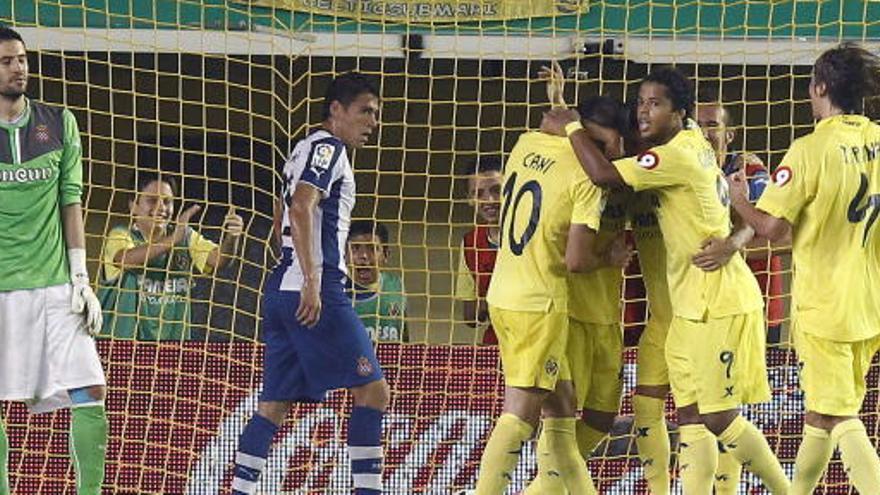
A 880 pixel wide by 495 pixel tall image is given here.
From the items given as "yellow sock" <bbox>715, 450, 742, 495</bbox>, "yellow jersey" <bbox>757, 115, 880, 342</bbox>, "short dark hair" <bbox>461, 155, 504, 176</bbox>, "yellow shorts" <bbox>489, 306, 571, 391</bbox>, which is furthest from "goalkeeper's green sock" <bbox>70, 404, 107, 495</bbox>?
"short dark hair" <bbox>461, 155, 504, 176</bbox>

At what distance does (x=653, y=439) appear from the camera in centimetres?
1072

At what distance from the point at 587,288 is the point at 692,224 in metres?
0.64

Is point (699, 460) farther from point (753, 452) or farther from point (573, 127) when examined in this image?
point (573, 127)

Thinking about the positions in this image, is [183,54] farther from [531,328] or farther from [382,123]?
[531,328]

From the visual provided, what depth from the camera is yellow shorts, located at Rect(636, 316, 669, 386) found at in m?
10.6

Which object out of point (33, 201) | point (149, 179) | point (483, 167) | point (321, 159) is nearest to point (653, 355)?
point (321, 159)

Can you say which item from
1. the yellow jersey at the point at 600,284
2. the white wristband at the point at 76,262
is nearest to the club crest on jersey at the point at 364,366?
the yellow jersey at the point at 600,284

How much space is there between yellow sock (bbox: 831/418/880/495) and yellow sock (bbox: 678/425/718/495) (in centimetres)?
72

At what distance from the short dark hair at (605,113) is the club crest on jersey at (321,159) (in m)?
1.19

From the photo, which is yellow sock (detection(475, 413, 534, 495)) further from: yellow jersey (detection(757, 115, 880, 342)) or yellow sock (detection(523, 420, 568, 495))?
yellow jersey (detection(757, 115, 880, 342))

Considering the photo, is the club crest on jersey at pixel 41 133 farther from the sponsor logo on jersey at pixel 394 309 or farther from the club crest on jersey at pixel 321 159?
the sponsor logo on jersey at pixel 394 309

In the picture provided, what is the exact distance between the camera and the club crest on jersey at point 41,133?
9.95 metres

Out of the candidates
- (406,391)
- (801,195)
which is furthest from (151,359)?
(801,195)

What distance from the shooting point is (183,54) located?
44.8 feet
